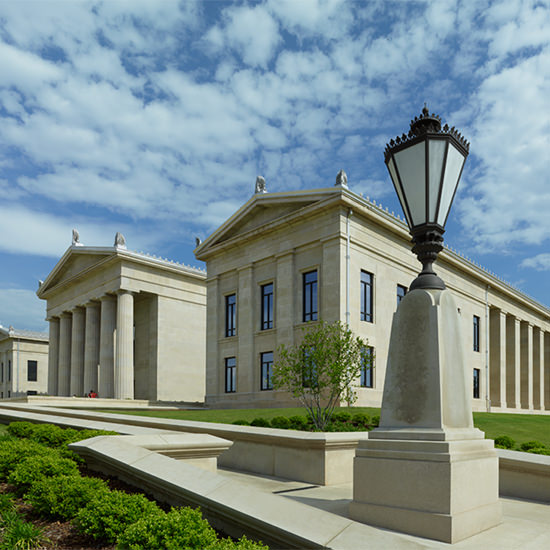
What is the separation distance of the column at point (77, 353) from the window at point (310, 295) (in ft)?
94.3

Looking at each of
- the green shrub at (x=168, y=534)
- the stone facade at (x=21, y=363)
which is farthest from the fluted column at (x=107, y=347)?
the green shrub at (x=168, y=534)

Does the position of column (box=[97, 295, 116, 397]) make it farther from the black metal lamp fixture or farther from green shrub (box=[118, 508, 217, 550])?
green shrub (box=[118, 508, 217, 550])

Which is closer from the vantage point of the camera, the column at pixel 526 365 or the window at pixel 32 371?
the column at pixel 526 365

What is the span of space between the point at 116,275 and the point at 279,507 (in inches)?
1640

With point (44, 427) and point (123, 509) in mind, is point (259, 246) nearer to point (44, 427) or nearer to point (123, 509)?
point (44, 427)

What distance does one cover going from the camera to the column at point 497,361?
48750mm

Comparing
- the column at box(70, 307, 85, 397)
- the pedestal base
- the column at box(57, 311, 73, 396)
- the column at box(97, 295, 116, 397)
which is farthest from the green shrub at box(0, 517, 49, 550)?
the column at box(57, 311, 73, 396)

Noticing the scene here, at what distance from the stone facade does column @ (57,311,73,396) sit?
21.0 m

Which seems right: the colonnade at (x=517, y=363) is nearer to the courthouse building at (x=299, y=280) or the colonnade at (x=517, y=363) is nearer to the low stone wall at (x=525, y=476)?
the courthouse building at (x=299, y=280)

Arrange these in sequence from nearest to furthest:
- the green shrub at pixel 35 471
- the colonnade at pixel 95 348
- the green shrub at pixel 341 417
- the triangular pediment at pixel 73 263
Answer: the green shrub at pixel 35 471 < the green shrub at pixel 341 417 < the colonnade at pixel 95 348 < the triangular pediment at pixel 73 263

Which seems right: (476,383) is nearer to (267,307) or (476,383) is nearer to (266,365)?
(266,365)

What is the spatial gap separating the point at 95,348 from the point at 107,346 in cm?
423

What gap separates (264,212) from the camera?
35219 millimetres

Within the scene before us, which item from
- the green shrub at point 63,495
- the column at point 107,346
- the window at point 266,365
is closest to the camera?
the green shrub at point 63,495
